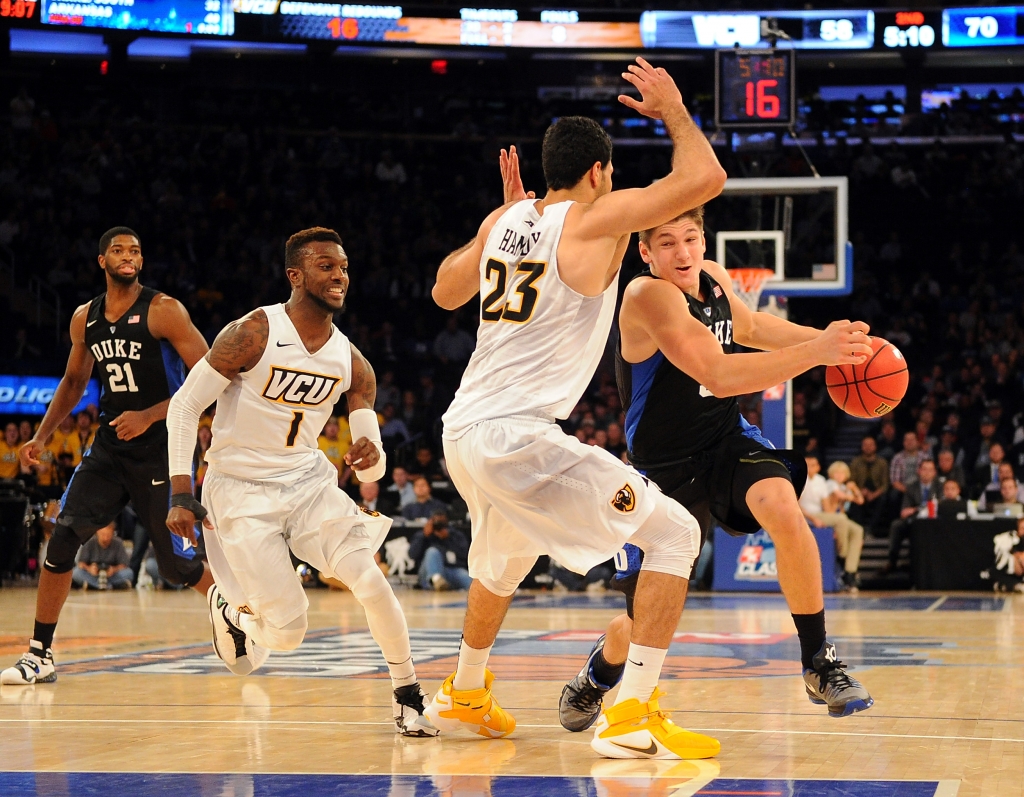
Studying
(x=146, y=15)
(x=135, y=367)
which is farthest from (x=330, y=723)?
(x=146, y=15)

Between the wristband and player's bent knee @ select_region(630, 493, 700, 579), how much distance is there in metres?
1.77

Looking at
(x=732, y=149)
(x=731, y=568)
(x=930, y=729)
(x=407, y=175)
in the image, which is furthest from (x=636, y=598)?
(x=407, y=175)

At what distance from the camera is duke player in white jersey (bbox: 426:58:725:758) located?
4277mm

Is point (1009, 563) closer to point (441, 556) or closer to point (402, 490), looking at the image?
point (441, 556)

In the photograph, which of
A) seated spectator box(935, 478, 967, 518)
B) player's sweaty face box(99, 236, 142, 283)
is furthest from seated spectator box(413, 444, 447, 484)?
player's sweaty face box(99, 236, 142, 283)

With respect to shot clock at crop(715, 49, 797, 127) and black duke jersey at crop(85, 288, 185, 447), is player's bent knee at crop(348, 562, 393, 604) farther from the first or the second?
shot clock at crop(715, 49, 797, 127)

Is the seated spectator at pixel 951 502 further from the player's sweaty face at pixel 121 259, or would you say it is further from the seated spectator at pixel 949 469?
the player's sweaty face at pixel 121 259

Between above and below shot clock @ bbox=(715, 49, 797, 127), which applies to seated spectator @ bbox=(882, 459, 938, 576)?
below

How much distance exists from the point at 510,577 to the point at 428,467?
1189cm

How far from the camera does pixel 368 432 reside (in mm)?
5383

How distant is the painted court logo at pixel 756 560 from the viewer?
1376cm

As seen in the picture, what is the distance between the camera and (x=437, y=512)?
48.0 feet

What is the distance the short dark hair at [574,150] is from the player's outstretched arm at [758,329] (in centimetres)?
91

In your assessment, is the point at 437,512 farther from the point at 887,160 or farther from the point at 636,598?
the point at 887,160
